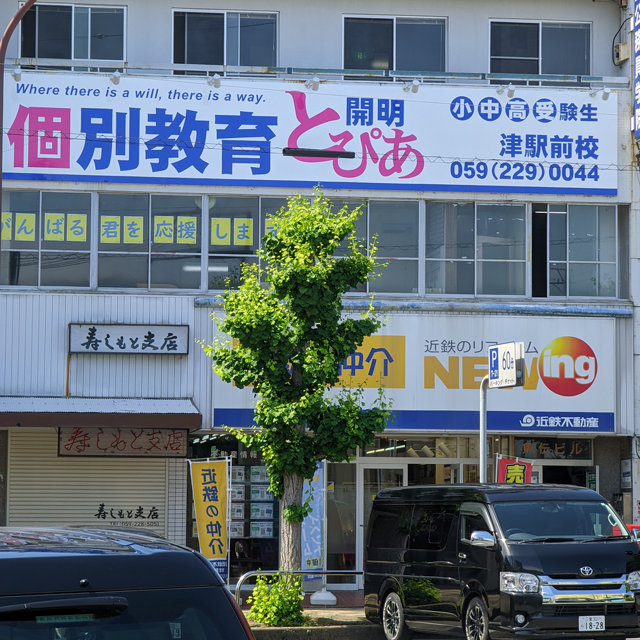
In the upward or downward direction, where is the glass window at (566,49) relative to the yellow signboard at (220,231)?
upward

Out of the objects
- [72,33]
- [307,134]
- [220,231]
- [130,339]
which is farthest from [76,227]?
[307,134]

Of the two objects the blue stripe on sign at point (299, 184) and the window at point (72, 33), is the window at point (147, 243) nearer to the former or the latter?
the blue stripe on sign at point (299, 184)

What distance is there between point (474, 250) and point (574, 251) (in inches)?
76.6

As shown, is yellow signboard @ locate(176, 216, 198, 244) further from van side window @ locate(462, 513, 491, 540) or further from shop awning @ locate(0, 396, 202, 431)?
van side window @ locate(462, 513, 491, 540)

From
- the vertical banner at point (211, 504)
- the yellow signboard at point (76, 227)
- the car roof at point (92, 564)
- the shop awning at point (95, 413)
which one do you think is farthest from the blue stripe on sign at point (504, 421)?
the car roof at point (92, 564)

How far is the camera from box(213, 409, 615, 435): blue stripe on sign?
17.0 metres

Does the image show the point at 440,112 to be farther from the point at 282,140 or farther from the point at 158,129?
the point at 158,129

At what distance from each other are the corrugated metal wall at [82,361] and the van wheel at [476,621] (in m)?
7.45

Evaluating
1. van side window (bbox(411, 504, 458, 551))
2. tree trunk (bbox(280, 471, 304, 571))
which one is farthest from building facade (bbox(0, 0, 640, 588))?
van side window (bbox(411, 504, 458, 551))

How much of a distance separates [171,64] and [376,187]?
448 centimetres

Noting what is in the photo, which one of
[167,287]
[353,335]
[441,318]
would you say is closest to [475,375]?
[441,318]

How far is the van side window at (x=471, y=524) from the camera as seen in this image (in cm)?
1054

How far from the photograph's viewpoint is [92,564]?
9.96ft

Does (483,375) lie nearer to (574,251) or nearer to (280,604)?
(574,251)
